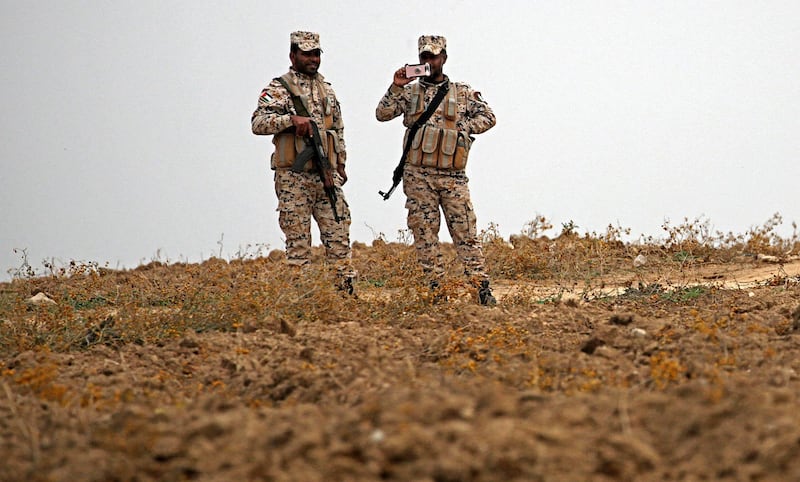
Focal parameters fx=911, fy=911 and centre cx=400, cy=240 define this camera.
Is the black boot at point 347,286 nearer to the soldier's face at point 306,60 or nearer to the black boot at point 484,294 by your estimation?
the black boot at point 484,294

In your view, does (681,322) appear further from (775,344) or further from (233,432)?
(233,432)

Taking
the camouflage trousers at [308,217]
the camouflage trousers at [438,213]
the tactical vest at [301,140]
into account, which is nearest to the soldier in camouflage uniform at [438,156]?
the camouflage trousers at [438,213]

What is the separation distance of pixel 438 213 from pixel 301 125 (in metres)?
1.36

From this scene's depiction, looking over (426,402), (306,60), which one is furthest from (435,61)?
(426,402)

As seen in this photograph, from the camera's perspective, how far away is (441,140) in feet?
23.8

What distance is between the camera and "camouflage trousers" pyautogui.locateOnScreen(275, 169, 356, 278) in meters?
7.14

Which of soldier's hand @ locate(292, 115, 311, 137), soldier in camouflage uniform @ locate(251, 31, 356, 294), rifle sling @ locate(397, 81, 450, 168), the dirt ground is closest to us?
the dirt ground

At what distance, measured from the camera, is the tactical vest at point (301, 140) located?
7090 millimetres

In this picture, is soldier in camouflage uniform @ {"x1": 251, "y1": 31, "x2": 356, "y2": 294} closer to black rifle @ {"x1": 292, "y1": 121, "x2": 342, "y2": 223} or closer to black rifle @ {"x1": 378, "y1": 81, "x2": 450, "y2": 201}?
black rifle @ {"x1": 292, "y1": 121, "x2": 342, "y2": 223}

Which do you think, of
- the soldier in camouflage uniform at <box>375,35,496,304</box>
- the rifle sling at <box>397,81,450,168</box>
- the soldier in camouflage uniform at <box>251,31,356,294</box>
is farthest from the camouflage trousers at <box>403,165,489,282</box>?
the soldier in camouflage uniform at <box>251,31,356,294</box>

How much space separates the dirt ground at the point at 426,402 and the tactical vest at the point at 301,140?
1.52 m

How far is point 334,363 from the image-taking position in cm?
448

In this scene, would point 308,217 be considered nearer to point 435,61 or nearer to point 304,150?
point 304,150

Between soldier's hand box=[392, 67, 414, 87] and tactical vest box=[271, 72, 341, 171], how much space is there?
546 millimetres
